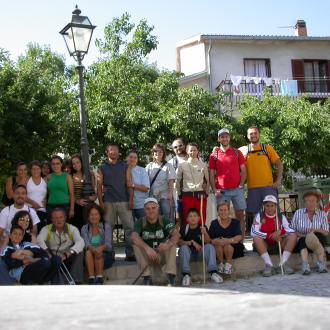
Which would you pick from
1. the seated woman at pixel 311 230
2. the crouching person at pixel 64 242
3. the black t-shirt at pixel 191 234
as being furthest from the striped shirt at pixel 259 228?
the crouching person at pixel 64 242

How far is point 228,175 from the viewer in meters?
8.53

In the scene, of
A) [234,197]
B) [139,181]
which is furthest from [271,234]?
[139,181]

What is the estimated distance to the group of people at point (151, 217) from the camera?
7.58 m

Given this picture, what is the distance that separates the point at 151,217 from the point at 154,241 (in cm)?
34

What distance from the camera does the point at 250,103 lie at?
64.2 feet

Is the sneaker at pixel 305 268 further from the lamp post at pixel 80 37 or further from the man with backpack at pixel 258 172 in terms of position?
the lamp post at pixel 80 37

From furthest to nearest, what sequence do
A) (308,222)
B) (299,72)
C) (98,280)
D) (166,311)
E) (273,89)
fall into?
(299,72) < (273,89) < (308,222) < (98,280) < (166,311)

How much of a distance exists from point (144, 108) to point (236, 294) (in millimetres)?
15072

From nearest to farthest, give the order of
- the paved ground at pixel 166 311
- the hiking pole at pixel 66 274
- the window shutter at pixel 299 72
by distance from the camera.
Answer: the paved ground at pixel 166 311 → the hiking pole at pixel 66 274 → the window shutter at pixel 299 72

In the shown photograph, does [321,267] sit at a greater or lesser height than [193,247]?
lesser

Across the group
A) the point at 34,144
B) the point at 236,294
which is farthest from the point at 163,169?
the point at 34,144

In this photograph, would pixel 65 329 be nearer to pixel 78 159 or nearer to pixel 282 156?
pixel 78 159

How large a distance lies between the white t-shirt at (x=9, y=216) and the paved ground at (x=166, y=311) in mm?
6752

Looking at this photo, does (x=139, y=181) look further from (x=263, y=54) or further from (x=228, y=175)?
(x=263, y=54)
